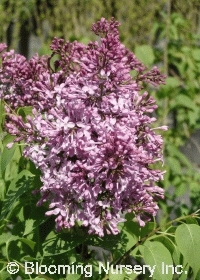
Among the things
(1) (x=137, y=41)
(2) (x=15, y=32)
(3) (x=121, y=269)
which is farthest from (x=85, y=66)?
(2) (x=15, y=32)

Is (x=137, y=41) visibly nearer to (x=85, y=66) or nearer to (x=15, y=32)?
(x=15, y=32)

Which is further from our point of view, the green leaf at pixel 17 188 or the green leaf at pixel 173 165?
the green leaf at pixel 173 165

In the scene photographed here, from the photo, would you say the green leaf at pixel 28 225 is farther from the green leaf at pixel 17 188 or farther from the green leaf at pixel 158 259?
the green leaf at pixel 158 259

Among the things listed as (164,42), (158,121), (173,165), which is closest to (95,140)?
(173,165)

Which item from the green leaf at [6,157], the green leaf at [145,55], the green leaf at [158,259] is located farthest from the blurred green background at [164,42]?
the green leaf at [6,157]

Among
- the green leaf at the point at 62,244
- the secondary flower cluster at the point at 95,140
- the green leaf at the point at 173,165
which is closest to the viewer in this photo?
the secondary flower cluster at the point at 95,140

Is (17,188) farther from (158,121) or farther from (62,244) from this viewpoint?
(158,121)

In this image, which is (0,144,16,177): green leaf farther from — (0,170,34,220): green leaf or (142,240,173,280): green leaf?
(142,240,173,280): green leaf

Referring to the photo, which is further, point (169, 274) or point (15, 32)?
point (15, 32)
